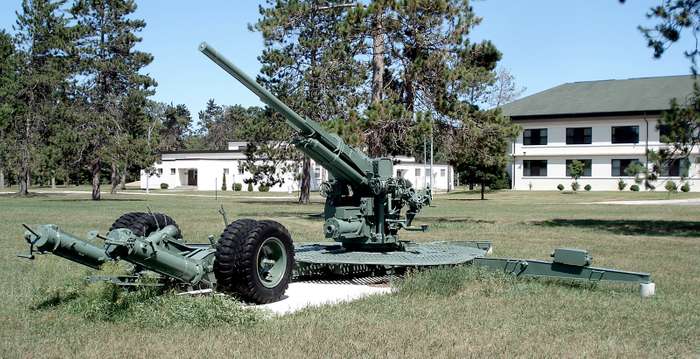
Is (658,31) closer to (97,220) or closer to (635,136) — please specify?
(97,220)

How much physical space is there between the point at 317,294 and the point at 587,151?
150 ft

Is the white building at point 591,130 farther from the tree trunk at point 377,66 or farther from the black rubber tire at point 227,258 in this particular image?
the black rubber tire at point 227,258

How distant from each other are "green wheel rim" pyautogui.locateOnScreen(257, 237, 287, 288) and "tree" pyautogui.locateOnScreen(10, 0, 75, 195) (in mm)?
34787

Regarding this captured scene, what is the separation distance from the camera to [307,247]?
11.2 m

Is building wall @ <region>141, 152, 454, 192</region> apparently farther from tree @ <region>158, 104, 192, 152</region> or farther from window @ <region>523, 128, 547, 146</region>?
tree @ <region>158, 104, 192, 152</region>

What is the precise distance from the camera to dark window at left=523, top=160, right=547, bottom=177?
5306cm

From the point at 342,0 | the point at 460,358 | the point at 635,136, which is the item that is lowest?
the point at 460,358

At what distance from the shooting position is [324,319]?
23.0ft

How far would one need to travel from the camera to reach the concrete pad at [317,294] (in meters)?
7.84

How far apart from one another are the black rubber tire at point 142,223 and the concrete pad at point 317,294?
1.50 meters

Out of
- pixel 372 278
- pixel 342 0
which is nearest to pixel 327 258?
pixel 372 278

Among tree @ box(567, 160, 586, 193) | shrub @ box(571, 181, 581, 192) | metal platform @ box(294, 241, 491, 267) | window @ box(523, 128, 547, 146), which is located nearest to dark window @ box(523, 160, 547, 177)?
window @ box(523, 128, 547, 146)

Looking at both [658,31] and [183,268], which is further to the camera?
[658,31]

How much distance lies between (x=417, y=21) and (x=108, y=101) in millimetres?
24313
